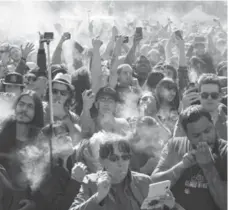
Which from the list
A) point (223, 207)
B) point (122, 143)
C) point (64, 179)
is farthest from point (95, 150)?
point (223, 207)

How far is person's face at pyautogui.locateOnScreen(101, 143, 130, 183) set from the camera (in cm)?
302

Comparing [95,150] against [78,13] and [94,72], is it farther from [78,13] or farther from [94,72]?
[78,13]

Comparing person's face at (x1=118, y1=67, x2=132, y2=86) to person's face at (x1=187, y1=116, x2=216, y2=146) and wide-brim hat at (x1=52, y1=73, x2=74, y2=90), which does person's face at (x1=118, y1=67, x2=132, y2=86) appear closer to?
wide-brim hat at (x1=52, y1=73, x2=74, y2=90)

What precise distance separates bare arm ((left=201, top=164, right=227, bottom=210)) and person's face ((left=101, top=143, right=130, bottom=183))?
0.48 metres

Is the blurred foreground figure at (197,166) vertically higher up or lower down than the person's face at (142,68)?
lower down

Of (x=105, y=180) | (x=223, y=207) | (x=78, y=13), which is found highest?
(x=78, y=13)

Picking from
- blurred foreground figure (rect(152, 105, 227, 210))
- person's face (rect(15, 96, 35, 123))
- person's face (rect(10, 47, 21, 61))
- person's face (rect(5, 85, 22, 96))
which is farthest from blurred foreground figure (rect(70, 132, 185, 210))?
person's face (rect(10, 47, 21, 61))

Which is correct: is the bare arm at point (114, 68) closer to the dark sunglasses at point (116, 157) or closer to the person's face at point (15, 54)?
the person's face at point (15, 54)

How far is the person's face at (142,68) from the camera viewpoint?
6.58 meters

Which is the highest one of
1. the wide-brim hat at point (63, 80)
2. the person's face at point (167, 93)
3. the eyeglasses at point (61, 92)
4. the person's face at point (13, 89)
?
the wide-brim hat at point (63, 80)

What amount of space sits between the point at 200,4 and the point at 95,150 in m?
23.6

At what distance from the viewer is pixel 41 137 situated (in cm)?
369

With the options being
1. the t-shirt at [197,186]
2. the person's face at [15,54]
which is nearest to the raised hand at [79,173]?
the t-shirt at [197,186]

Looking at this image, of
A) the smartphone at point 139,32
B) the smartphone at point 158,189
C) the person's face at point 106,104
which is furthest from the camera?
the smartphone at point 139,32
